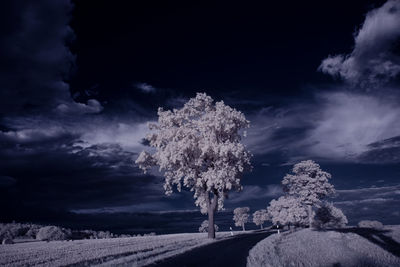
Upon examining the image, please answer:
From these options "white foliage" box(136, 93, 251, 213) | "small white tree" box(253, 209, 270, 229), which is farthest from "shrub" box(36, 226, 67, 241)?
"small white tree" box(253, 209, 270, 229)

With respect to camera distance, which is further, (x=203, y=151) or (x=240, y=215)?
(x=240, y=215)

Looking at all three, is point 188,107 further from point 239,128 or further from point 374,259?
point 374,259

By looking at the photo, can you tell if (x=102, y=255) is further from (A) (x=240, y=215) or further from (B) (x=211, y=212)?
(A) (x=240, y=215)

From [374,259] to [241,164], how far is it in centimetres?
1693

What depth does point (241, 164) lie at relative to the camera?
3453 centimetres

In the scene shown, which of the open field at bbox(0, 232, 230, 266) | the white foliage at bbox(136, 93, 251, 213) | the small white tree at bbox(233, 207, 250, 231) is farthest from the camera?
the small white tree at bbox(233, 207, 250, 231)

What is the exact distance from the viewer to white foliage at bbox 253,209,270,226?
139 metres

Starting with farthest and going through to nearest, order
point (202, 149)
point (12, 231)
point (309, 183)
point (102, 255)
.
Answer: point (12, 231) < point (309, 183) < point (202, 149) < point (102, 255)

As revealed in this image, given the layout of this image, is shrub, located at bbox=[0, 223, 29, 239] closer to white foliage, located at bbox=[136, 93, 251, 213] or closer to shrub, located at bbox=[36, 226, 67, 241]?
shrub, located at bbox=[36, 226, 67, 241]

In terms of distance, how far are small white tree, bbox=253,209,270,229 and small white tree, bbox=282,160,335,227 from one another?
75468 mm

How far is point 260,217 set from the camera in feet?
457

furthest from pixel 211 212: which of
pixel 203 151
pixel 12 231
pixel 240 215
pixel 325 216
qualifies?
pixel 240 215

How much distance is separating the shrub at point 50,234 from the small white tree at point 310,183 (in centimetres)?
5646

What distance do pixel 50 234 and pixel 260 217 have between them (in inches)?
3735
